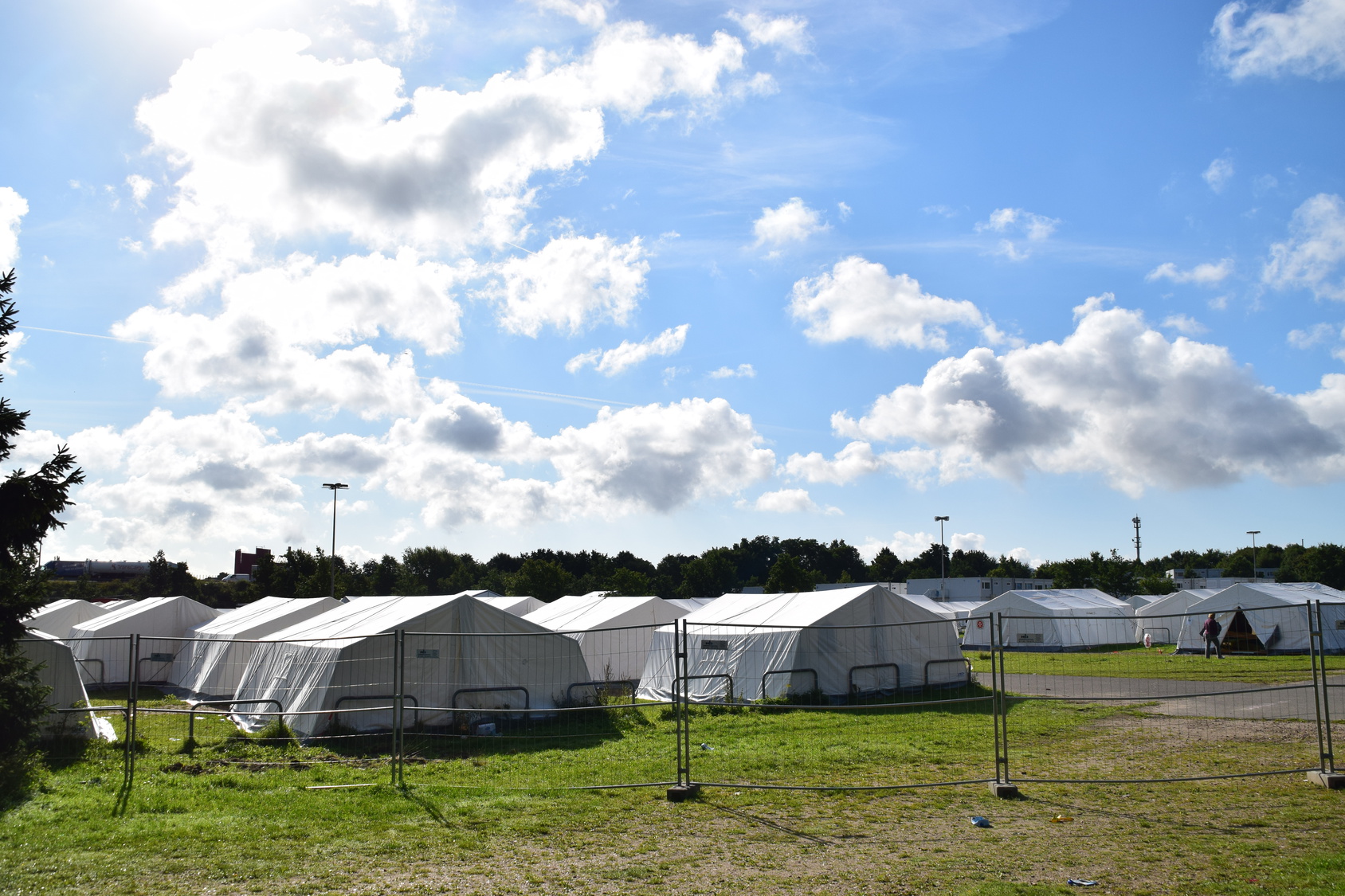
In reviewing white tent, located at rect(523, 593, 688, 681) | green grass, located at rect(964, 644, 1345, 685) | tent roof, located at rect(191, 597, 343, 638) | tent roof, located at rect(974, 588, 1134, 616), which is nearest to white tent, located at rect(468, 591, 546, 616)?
white tent, located at rect(523, 593, 688, 681)

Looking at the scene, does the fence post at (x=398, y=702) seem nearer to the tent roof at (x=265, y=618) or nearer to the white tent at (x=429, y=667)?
the white tent at (x=429, y=667)

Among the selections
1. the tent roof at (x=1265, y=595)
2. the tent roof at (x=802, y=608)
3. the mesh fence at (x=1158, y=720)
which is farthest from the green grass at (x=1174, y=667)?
the tent roof at (x=1265, y=595)

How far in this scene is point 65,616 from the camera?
128ft

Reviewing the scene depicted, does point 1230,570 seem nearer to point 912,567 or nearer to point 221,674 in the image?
point 912,567

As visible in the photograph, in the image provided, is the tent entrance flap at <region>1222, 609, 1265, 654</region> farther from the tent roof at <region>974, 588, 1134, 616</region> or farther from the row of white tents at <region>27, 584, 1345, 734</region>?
the tent roof at <region>974, 588, 1134, 616</region>

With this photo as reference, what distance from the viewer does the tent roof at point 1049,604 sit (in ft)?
163

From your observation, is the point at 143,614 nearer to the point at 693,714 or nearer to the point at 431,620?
the point at 431,620

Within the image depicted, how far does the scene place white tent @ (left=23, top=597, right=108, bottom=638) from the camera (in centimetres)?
3772

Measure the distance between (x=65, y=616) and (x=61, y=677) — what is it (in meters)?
26.9

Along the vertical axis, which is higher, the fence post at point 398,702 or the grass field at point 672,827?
the fence post at point 398,702

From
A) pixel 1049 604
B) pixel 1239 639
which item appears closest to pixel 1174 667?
pixel 1239 639

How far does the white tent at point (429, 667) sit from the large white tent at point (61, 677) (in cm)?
277

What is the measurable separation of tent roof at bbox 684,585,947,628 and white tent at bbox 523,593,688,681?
2.24 metres

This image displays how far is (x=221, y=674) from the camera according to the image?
2550cm
